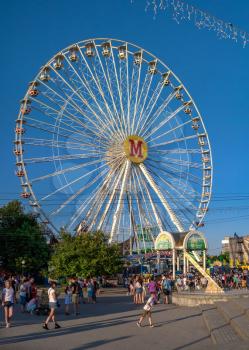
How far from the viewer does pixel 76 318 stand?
17.7 m

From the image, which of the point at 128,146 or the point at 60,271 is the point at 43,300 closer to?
the point at 60,271

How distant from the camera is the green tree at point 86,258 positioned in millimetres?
37688

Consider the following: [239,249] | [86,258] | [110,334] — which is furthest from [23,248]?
[239,249]

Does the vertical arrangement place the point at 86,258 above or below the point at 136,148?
below

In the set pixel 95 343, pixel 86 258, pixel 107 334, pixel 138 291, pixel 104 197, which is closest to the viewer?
pixel 95 343

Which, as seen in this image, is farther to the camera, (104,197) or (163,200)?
(163,200)

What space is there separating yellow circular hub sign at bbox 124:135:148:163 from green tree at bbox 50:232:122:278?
7.23 metres

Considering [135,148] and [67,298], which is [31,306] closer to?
[67,298]

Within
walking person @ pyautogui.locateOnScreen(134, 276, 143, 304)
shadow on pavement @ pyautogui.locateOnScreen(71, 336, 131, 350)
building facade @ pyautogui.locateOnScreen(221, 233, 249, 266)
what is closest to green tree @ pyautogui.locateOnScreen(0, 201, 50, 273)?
walking person @ pyautogui.locateOnScreen(134, 276, 143, 304)

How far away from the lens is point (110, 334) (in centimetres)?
1329

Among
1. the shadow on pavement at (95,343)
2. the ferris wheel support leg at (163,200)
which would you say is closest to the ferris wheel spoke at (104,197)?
the ferris wheel support leg at (163,200)

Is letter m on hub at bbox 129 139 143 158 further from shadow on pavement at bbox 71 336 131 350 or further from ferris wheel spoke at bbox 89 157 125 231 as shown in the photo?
shadow on pavement at bbox 71 336 131 350

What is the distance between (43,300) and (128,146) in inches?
917

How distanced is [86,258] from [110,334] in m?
24.8
